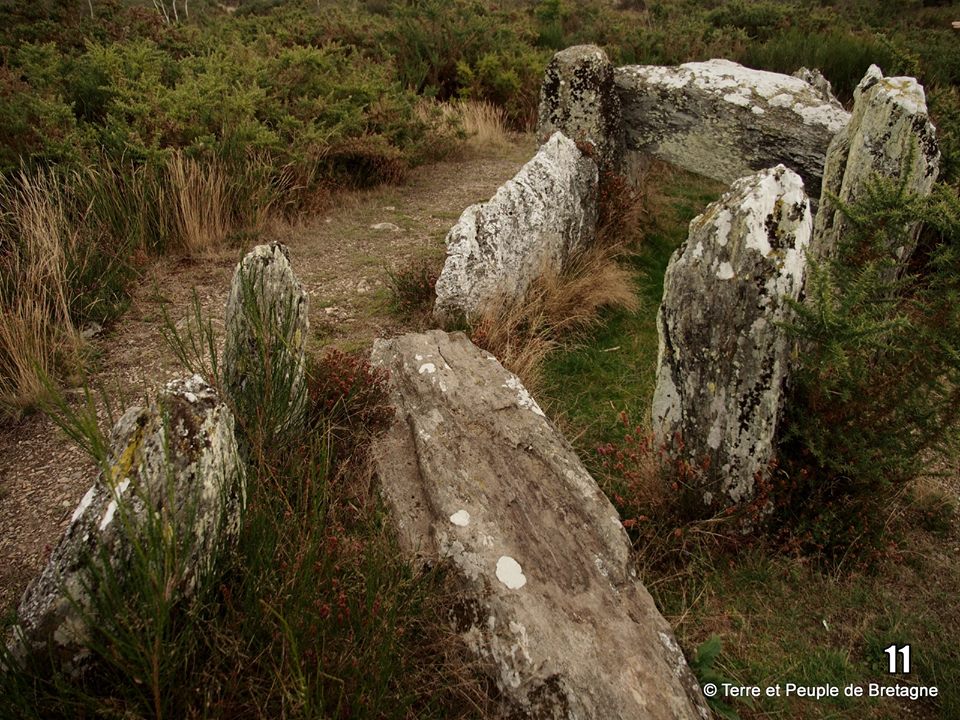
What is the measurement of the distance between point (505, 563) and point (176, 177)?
4.73 meters

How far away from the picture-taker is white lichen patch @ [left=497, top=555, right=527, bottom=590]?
104 inches

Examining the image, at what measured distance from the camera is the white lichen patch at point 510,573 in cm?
265

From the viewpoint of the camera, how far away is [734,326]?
122 inches

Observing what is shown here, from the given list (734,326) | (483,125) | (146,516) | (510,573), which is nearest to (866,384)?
(734,326)

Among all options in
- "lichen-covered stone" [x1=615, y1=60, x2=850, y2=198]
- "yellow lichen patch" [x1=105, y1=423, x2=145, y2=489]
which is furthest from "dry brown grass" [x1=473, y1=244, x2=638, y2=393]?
"yellow lichen patch" [x1=105, y1=423, x2=145, y2=489]

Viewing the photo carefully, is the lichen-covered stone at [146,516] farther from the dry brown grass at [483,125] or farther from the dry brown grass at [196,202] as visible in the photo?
the dry brown grass at [483,125]

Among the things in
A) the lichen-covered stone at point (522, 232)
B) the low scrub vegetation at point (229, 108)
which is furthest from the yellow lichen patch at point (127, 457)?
the lichen-covered stone at point (522, 232)

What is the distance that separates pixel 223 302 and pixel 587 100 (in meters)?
3.86

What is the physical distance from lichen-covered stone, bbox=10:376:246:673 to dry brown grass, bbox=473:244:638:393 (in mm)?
2429

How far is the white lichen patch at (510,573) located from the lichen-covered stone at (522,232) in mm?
2436

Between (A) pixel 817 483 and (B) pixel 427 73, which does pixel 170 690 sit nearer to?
(A) pixel 817 483

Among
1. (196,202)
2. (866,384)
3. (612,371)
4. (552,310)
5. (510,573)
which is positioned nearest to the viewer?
(510,573)

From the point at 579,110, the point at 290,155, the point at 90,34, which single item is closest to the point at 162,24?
the point at 90,34

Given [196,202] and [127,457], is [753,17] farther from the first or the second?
[127,457]
